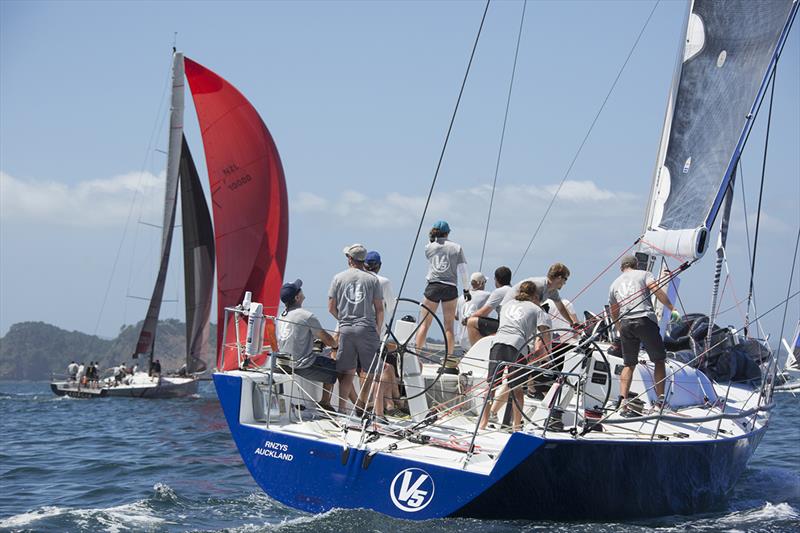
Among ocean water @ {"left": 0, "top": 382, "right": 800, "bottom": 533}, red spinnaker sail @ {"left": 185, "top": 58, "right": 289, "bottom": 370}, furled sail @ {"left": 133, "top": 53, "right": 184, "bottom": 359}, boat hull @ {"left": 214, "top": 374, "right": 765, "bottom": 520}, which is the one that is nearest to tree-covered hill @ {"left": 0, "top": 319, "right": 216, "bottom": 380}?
furled sail @ {"left": 133, "top": 53, "right": 184, "bottom": 359}

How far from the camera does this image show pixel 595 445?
6.62 meters

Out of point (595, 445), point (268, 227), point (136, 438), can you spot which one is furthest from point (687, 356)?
point (268, 227)

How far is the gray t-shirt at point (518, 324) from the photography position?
7.37 metres

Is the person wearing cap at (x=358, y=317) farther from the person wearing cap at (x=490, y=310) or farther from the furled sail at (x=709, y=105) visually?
the furled sail at (x=709, y=105)

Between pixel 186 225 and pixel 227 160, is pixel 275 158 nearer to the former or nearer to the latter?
pixel 227 160

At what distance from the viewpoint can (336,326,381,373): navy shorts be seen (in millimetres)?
7691

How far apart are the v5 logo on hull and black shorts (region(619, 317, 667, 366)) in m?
2.77

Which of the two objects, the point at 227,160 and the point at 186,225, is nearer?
the point at 227,160

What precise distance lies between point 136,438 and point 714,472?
9772 millimetres

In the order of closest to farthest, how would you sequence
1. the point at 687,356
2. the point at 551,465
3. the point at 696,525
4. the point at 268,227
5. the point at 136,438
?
1. the point at 551,465
2. the point at 696,525
3. the point at 687,356
4. the point at 136,438
5. the point at 268,227

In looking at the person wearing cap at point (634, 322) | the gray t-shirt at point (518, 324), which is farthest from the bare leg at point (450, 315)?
the gray t-shirt at point (518, 324)

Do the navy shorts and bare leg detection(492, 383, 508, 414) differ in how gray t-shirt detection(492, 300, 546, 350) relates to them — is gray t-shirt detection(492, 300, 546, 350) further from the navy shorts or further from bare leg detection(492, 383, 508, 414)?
the navy shorts

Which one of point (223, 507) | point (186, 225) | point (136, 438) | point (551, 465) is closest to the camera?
point (551, 465)

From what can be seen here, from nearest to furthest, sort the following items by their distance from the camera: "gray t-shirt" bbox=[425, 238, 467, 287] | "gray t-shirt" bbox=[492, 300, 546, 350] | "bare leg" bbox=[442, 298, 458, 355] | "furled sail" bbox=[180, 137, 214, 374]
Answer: "gray t-shirt" bbox=[492, 300, 546, 350]
"gray t-shirt" bbox=[425, 238, 467, 287]
"bare leg" bbox=[442, 298, 458, 355]
"furled sail" bbox=[180, 137, 214, 374]
